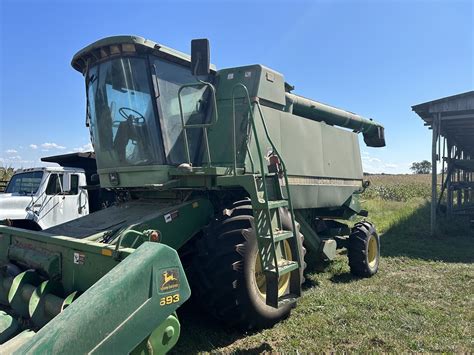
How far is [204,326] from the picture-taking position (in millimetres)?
4395

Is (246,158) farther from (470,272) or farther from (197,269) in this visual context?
(470,272)

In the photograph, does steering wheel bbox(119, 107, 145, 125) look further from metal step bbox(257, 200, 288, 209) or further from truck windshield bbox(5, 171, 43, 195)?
truck windshield bbox(5, 171, 43, 195)

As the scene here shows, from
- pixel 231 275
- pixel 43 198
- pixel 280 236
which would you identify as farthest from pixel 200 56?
pixel 43 198

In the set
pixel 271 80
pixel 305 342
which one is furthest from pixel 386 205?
pixel 305 342

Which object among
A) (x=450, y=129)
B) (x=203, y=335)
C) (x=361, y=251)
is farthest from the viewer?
(x=450, y=129)

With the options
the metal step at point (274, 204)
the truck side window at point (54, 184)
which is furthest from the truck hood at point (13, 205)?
the metal step at point (274, 204)

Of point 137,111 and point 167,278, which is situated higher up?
point 137,111

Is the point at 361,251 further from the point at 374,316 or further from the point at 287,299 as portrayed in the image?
the point at 287,299

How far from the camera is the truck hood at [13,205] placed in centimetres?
876

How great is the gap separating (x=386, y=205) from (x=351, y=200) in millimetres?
11401

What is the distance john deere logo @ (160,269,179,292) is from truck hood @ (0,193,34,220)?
7305 millimetres

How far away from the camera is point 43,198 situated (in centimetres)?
934

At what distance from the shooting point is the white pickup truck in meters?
9.01

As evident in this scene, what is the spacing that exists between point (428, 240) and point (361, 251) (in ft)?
17.0
